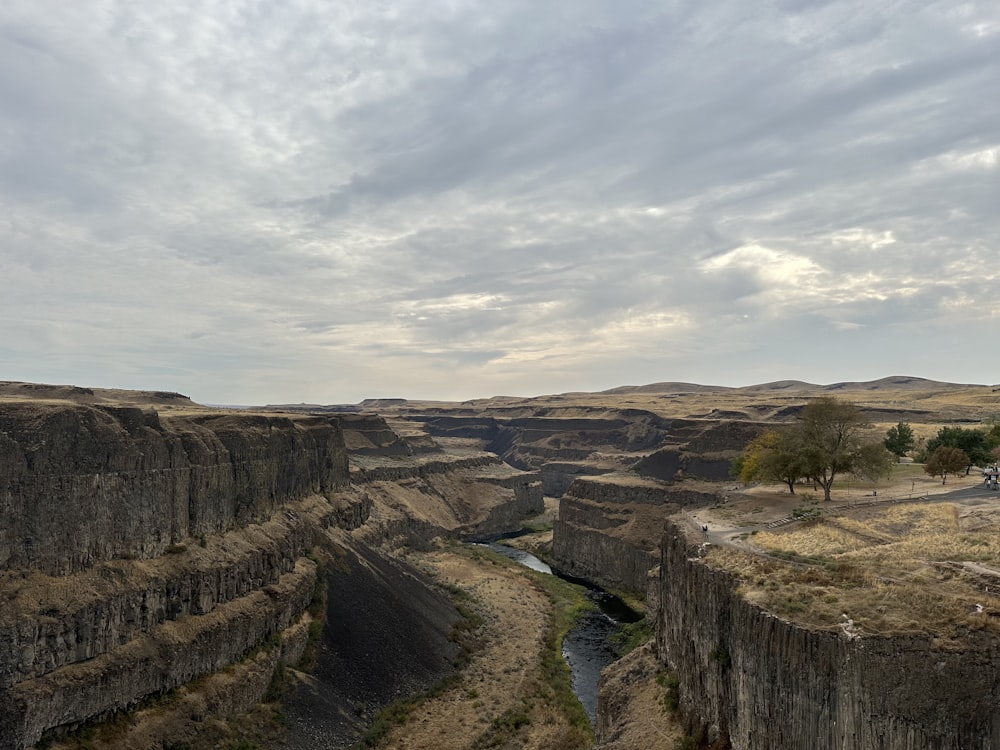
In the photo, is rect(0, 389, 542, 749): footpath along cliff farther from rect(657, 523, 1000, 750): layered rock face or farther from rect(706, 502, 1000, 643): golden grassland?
rect(706, 502, 1000, 643): golden grassland

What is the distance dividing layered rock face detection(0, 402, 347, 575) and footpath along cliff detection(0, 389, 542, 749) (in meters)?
0.07

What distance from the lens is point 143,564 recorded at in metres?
37.5

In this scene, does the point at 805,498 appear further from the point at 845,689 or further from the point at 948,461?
the point at 845,689

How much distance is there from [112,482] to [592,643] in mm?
44598

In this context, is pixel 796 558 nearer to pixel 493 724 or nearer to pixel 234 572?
pixel 493 724

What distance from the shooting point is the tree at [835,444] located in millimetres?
48875

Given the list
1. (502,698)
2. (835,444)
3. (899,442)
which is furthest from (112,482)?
(899,442)

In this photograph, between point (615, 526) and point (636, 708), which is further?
point (615, 526)

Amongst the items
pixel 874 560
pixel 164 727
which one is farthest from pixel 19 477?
pixel 874 560

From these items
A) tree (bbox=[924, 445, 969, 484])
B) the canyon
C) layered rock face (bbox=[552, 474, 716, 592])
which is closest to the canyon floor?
the canyon

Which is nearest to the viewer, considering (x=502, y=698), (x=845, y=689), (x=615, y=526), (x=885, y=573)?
(x=845, y=689)

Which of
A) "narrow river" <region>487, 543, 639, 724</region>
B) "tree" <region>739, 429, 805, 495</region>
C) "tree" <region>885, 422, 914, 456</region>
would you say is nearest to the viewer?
"narrow river" <region>487, 543, 639, 724</region>

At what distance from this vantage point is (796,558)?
103ft

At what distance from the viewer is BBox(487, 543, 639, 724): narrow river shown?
51375 mm
